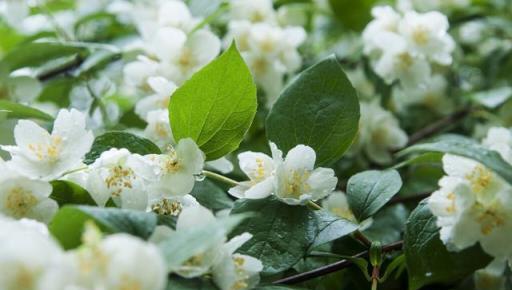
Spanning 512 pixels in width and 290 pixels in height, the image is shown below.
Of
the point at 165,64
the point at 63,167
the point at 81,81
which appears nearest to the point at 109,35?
the point at 81,81

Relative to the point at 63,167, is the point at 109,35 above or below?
below

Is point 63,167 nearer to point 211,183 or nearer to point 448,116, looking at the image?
point 211,183

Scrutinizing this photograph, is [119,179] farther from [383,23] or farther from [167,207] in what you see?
[383,23]

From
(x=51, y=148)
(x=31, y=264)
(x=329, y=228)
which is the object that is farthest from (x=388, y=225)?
(x=31, y=264)

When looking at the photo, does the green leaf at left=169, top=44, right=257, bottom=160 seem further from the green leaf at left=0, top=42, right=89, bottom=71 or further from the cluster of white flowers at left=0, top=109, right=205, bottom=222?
the green leaf at left=0, top=42, right=89, bottom=71

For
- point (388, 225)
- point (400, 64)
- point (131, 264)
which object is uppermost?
point (131, 264)

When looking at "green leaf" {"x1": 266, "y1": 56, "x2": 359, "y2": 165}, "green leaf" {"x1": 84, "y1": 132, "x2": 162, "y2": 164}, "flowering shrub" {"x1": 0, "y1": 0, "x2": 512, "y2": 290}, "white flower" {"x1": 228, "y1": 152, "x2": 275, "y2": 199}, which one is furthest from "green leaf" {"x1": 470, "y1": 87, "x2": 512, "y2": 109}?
"green leaf" {"x1": 84, "y1": 132, "x2": 162, "y2": 164}
